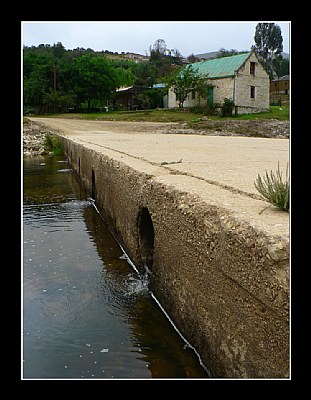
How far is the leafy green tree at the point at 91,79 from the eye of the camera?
4928 cm

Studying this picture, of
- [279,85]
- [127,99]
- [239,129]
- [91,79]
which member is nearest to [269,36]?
[239,129]

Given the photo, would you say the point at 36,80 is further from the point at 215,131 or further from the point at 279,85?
the point at 215,131

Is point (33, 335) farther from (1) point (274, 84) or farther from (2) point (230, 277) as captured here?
(1) point (274, 84)

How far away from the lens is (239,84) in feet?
142

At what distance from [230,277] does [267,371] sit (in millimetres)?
535

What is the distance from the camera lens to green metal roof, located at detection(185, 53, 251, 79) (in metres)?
43.1

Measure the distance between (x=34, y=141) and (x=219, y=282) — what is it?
19.8m

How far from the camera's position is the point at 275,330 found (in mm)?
2305

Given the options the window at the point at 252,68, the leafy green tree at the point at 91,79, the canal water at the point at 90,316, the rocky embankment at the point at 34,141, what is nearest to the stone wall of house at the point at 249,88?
the window at the point at 252,68

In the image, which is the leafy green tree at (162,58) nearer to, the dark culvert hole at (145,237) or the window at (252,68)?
the window at (252,68)

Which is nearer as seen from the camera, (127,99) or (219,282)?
(219,282)

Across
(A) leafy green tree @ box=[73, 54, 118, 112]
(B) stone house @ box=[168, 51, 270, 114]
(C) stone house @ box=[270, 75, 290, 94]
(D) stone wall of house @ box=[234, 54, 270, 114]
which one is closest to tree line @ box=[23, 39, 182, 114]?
(A) leafy green tree @ box=[73, 54, 118, 112]

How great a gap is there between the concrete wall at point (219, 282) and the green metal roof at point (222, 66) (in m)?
40.3

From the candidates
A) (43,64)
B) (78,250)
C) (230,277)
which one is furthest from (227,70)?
(230,277)
